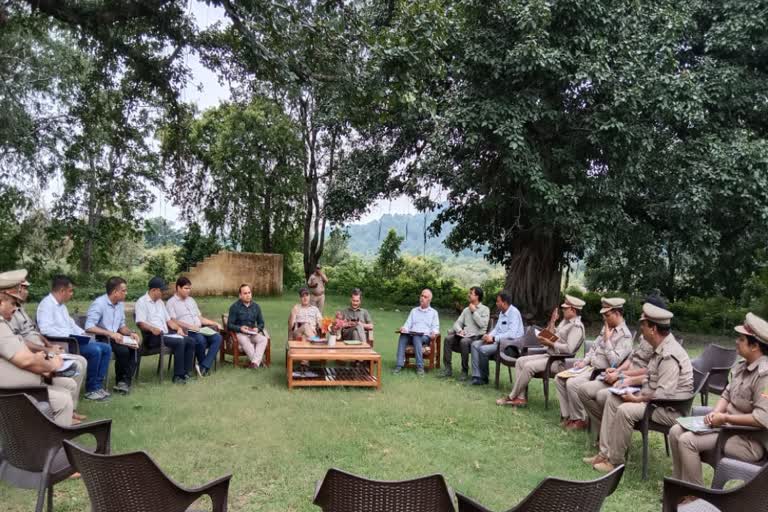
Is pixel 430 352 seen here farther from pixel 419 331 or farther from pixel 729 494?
pixel 729 494

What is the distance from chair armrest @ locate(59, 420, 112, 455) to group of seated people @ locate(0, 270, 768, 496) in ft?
3.01

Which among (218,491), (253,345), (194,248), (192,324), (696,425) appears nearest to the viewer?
(218,491)

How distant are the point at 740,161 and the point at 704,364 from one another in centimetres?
750

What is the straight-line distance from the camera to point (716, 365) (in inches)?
241

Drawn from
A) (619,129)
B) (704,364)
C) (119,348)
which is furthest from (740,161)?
(119,348)

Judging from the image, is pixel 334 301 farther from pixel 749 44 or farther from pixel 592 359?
pixel 592 359

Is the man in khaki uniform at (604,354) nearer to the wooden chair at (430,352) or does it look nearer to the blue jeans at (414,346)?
the blue jeans at (414,346)

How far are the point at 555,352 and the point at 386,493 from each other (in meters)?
4.84

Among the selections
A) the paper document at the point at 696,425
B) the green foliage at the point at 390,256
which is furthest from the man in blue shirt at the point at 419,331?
the green foliage at the point at 390,256

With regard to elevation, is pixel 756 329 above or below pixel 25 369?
above

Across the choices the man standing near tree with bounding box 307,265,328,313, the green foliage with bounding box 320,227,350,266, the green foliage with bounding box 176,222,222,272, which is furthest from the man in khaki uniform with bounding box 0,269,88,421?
the green foliage with bounding box 320,227,350,266

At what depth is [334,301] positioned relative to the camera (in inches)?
781

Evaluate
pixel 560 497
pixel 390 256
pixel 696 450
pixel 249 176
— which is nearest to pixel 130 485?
pixel 560 497

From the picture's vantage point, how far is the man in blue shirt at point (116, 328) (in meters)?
6.37
